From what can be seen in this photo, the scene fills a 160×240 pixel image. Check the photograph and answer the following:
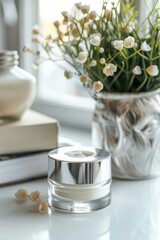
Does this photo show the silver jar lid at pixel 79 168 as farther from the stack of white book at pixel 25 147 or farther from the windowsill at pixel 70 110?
the windowsill at pixel 70 110

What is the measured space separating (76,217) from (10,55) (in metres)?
0.32

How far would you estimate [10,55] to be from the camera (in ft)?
3.02

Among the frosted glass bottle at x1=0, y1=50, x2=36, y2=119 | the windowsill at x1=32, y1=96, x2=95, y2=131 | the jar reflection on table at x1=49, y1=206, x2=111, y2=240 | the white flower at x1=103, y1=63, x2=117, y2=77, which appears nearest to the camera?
the jar reflection on table at x1=49, y1=206, x2=111, y2=240

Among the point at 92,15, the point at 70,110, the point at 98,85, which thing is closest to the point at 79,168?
the point at 98,85

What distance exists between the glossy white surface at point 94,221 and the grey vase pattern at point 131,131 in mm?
48

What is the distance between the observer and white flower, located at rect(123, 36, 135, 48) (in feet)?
2.58

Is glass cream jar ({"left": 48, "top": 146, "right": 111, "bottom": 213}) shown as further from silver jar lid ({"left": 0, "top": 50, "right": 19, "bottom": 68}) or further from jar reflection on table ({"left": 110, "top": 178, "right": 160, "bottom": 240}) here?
silver jar lid ({"left": 0, "top": 50, "right": 19, "bottom": 68})

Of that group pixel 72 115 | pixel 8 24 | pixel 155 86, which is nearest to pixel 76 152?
pixel 155 86

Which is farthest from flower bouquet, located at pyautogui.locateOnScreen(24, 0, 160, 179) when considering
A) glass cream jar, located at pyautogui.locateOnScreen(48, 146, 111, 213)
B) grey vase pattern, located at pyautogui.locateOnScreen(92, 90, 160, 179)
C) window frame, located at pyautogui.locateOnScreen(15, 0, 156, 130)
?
window frame, located at pyautogui.locateOnScreen(15, 0, 156, 130)

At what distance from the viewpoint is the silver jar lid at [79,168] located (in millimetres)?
745

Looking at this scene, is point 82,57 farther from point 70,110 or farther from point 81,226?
point 70,110

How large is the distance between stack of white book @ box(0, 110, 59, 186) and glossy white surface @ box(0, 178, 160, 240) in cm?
4

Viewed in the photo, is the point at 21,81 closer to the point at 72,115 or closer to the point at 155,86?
the point at 155,86

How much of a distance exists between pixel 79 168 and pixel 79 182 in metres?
0.02
